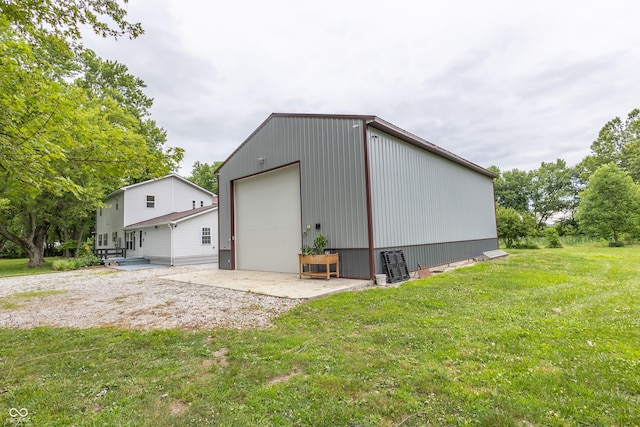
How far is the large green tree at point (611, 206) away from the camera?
62.7 feet

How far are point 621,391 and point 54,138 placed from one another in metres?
6.52

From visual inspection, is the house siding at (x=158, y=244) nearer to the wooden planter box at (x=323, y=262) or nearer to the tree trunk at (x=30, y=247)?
the tree trunk at (x=30, y=247)

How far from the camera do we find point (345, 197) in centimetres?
783

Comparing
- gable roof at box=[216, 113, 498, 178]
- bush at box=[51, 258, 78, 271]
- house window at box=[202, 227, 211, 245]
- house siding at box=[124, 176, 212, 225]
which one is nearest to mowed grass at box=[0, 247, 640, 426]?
gable roof at box=[216, 113, 498, 178]

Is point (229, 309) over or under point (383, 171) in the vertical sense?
under

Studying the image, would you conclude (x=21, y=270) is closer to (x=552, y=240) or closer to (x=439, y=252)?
(x=439, y=252)

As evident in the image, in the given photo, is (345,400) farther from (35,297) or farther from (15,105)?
(35,297)

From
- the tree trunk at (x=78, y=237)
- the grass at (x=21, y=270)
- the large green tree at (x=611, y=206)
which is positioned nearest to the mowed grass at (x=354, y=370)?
the grass at (x=21, y=270)

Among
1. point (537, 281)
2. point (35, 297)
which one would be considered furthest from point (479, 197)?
point (35, 297)

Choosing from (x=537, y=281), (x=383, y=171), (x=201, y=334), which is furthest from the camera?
(x=383, y=171)

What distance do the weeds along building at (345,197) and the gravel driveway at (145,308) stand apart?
2926 millimetres

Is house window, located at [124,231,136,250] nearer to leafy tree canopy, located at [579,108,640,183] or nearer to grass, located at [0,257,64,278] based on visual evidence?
grass, located at [0,257,64,278]

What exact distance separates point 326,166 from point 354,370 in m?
6.38

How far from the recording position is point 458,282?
21.4 feet
